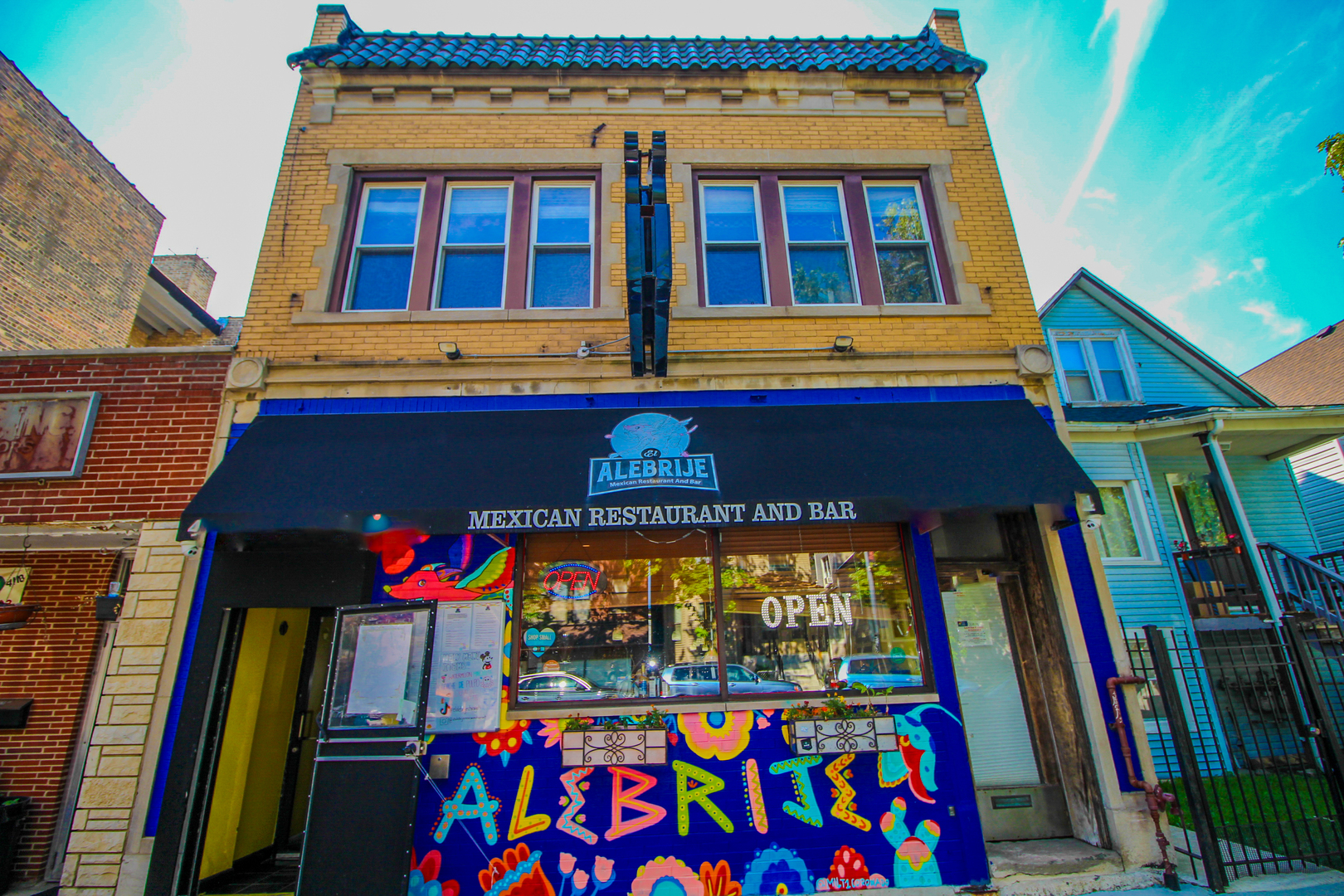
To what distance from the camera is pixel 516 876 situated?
509 centimetres

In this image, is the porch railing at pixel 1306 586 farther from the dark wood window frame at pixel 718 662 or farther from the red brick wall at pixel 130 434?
the red brick wall at pixel 130 434

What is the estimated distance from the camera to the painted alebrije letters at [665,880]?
16.6 feet

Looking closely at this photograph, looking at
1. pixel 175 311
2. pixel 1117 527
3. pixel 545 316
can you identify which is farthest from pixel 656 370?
pixel 175 311

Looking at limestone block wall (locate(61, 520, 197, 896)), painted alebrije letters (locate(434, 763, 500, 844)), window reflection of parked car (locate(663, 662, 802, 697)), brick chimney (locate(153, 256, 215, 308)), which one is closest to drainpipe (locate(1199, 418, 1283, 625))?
window reflection of parked car (locate(663, 662, 802, 697))

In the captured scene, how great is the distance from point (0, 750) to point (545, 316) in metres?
7.07

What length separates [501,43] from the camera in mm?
8125

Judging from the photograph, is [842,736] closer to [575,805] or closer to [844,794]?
[844,794]

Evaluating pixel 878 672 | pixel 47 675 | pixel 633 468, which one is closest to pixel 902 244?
pixel 633 468

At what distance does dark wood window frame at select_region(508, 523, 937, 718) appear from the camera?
18.2 feet

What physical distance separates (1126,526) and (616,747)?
1133cm

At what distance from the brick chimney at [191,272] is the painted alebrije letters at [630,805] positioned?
A: 21.9m

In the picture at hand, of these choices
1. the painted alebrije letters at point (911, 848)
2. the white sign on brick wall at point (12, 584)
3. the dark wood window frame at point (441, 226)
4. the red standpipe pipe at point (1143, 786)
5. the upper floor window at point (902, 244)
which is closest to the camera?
the red standpipe pipe at point (1143, 786)

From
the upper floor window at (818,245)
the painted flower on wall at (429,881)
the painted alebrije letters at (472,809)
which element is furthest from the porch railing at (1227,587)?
the painted flower on wall at (429,881)

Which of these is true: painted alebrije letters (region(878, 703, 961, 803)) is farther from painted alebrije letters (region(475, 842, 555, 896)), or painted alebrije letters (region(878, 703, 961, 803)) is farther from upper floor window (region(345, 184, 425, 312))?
upper floor window (region(345, 184, 425, 312))
